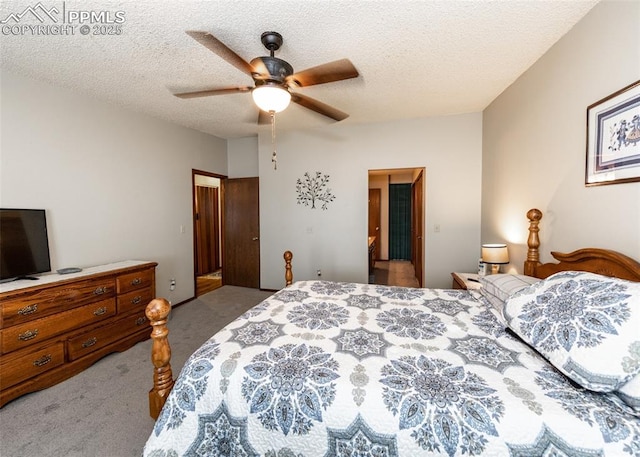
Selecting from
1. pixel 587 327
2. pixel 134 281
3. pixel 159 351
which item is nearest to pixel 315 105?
pixel 159 351

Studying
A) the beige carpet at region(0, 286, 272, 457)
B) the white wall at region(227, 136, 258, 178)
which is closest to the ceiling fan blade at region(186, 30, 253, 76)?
the beige carpet at region(0, 286, 272, 457)

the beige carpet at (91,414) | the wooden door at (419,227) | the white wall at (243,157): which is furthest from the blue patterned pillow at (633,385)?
the white wall at (243,157)

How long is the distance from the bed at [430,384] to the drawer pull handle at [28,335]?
1447 mm

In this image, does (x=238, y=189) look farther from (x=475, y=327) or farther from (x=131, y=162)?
(x=475, y=327)

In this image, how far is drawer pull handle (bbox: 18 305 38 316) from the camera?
1.96 meters

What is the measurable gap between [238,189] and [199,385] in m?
3.99

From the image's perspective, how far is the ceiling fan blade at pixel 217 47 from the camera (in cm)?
136

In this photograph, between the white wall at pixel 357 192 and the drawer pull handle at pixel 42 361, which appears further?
the white wall at pixel 357 192

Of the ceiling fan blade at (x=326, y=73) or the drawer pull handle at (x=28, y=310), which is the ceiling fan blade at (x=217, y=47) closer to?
the ceiling fan blade at (x=326, y=73)

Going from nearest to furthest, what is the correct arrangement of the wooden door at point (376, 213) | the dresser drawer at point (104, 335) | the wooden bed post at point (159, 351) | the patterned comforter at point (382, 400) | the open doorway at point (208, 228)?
the patterned comforter at point (382, 400), the wooden bed post at point (159, 351), the dresser drawer at point (104, 335), the open doorway at point (208, 228), the wooden door at point (376, 213)

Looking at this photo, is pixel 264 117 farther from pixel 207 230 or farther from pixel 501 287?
pixel 207 230

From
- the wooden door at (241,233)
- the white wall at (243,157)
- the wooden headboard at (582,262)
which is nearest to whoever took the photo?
the wooden headboard at (582,262)

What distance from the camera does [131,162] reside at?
331 centimetres

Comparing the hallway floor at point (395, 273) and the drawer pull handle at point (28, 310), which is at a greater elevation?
the drawer pull handle at point (28, 310)
